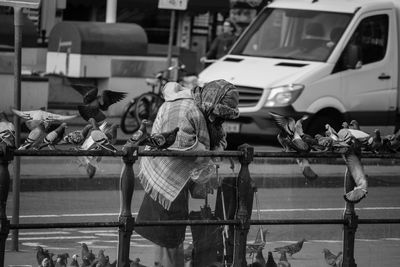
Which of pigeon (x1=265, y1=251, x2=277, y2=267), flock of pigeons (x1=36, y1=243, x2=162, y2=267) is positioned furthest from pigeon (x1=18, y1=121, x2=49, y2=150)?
pigeon (x1=265, y1=251, x2=277, y2=267)

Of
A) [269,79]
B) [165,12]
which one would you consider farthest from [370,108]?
[165,12]

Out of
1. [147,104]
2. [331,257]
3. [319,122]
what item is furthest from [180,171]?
[147,104]

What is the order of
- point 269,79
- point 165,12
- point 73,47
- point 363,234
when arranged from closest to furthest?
point 363,234 < point 269,79 < point 73,47 < point 165,12

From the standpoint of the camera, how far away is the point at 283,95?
51.8 ft

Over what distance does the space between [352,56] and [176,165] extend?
10206 mm

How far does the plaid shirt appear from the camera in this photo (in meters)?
6.39

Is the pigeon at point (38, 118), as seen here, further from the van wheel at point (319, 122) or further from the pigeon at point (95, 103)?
the van wheel at point (319, 122)

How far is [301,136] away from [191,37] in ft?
76.8

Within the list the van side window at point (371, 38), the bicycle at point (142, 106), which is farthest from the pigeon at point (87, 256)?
the bicycle at point (142, 106)

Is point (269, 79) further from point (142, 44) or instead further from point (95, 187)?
point (95, 187)

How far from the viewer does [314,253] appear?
707cm

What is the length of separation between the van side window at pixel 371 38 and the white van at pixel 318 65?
14 millimetres

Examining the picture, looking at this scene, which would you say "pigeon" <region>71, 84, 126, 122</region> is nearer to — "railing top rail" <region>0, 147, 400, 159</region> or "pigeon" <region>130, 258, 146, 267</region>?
"railing top rail" <region>0, 147, 400, 159</region>

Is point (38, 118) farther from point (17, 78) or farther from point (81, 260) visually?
point (17, 78)
